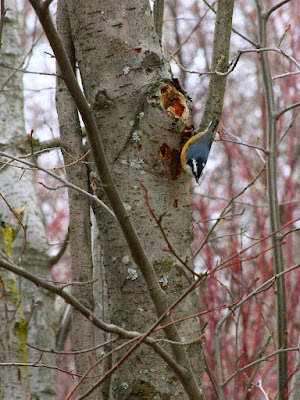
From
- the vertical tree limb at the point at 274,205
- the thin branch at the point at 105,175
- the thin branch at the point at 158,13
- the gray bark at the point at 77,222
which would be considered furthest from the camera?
the thin branch at the point at 158,13

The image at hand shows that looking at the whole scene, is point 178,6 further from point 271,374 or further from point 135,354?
point 135,354

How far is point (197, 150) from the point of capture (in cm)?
250

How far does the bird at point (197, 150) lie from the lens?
197 cm

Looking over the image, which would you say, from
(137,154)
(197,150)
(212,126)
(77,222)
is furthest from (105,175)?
(197,150)

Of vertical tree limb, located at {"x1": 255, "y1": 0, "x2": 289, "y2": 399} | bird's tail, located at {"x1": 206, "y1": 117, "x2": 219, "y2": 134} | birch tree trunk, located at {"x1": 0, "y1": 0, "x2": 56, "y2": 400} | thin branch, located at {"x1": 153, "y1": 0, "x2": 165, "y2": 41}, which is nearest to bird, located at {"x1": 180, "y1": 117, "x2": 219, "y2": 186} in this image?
bird's tail, located at {"x1": 206, "y1": 117, "x2": 219, "y2": 134}

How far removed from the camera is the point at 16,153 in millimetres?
3502

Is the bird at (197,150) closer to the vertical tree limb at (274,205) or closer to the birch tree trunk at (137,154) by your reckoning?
the birch tree trunk at (137,154)

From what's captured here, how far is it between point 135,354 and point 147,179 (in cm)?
61

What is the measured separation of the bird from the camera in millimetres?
1974

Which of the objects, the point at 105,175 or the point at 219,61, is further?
the point at 219,61

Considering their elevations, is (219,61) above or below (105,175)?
above

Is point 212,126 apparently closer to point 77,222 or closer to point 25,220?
point 77,222

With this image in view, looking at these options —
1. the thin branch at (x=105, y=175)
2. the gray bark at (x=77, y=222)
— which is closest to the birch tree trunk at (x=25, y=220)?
the gray bark at (x=77, y=222)

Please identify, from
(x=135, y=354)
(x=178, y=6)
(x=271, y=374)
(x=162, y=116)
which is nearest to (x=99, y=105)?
(x=162, y=116)
